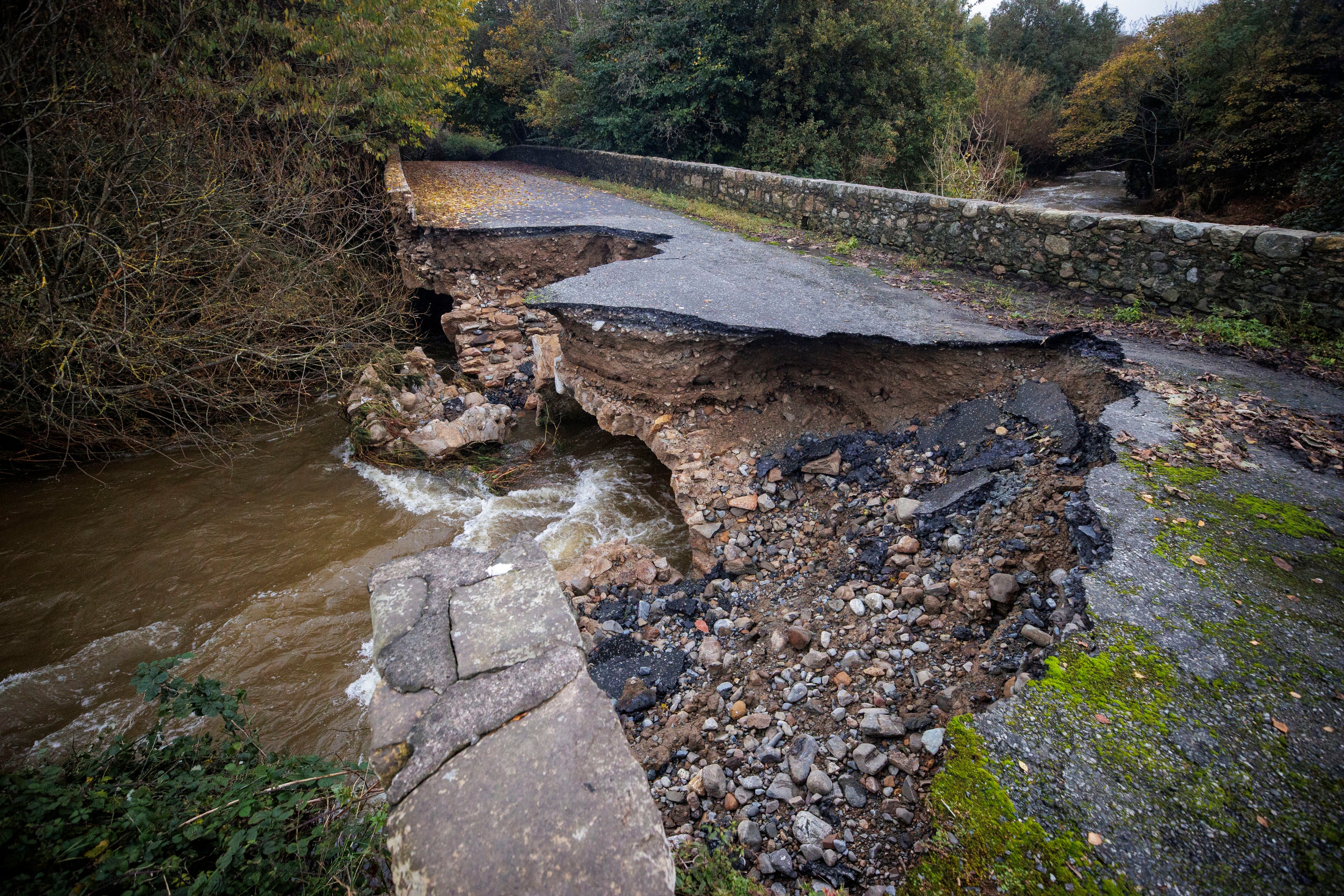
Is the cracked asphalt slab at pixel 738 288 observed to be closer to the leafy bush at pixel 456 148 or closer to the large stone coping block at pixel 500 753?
the large stone coping block at pixel 500 753

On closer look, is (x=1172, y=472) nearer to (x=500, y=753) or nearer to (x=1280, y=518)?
(x=1280, y=518)

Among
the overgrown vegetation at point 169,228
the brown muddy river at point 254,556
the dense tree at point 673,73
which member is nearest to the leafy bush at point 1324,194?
the dense tree at point 673,73

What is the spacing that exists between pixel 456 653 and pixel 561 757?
2.33 feet

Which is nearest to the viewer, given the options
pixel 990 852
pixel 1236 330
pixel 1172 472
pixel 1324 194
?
pixel 990 852

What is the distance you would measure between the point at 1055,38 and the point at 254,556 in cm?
3117

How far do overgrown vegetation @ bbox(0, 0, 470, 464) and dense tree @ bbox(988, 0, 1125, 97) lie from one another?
25082mm

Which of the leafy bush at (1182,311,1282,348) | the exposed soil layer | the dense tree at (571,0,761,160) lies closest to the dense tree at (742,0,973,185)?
the dense tree at (571,0,761,160)

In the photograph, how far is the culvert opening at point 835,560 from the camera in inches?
105

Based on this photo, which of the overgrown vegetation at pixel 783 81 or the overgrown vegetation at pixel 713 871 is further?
the overgrown vegetation at pixel 783 81

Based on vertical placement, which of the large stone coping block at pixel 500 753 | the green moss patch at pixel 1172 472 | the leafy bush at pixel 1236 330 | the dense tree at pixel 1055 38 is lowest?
the large stone coping block at pixel 500 753

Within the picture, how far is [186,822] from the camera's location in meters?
2.00

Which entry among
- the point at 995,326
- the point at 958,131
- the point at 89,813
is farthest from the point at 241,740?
the point at 958,131

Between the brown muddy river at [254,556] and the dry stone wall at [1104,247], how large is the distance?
4515mm

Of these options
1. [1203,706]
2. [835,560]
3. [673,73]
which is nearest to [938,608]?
[835,560]
